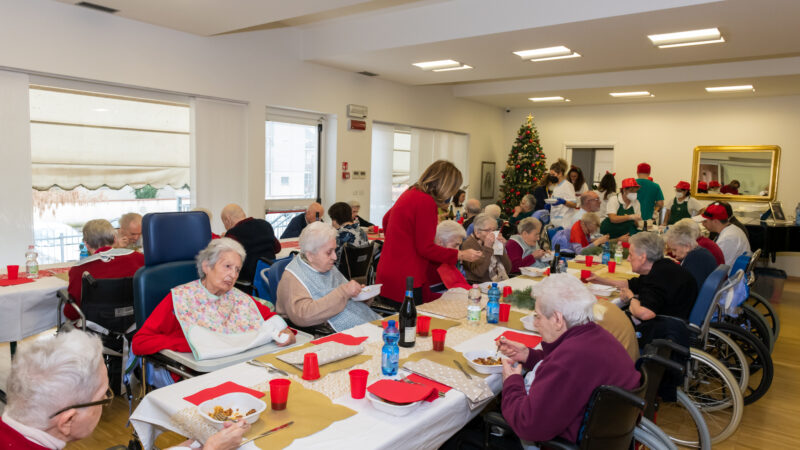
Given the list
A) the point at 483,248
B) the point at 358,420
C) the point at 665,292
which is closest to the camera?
the point at 358,420

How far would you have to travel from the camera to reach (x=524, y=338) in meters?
2.63

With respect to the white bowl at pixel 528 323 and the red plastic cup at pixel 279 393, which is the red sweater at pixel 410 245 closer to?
the white bowl at pixel 528 323

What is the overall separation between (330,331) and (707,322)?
2.29 metres

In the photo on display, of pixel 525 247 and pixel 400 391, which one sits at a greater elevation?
pixel 525 247

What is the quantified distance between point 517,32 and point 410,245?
10.5 ft

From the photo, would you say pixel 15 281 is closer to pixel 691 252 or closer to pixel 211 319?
pixel 211 319

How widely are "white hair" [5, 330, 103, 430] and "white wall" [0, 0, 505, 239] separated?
15.3ft

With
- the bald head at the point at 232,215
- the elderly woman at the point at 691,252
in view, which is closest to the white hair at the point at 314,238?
the bald head at the point at 232,215

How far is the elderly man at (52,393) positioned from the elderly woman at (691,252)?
355 cm

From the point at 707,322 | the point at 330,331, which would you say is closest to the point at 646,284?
the point at 707,322

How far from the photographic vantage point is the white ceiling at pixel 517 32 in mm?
4875

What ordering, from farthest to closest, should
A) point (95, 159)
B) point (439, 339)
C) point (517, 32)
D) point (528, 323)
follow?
point (95, 159) → point (517, 32) → point (528, 323) → point (439, 339)

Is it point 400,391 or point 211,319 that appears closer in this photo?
point 400,391

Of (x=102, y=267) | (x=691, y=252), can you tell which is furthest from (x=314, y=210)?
(x=691, y=252)
